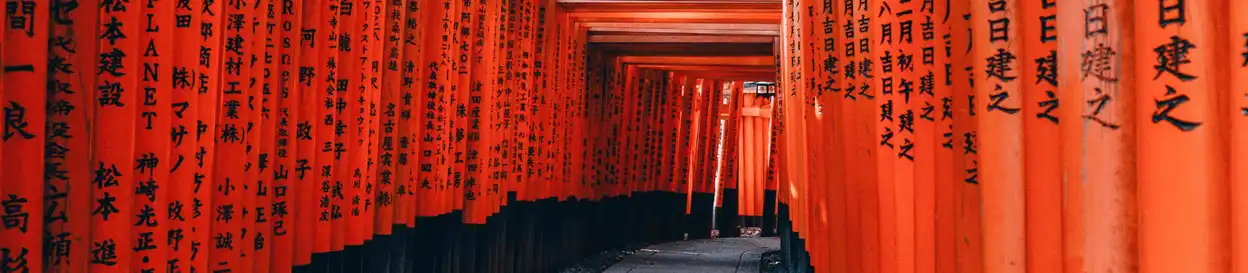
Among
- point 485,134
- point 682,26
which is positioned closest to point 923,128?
point 485,134

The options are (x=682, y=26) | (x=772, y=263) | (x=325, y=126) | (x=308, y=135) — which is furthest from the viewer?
(x=772, y=263)

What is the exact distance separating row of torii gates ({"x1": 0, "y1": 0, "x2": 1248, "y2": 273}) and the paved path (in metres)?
3.92

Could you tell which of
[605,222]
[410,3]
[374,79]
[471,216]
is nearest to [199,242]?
[374,79]

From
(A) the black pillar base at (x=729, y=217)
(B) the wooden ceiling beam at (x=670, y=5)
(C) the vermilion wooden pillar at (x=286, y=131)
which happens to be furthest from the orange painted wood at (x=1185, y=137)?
(A) the black pillar base at (x=729, y=217)

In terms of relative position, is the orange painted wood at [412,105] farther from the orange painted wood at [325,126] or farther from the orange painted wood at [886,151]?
the orange painted wood at [886,151]

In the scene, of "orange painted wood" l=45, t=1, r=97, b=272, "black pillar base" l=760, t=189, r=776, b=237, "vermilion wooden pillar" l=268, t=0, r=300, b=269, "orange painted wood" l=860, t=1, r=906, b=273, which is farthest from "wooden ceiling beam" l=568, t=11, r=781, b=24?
"orange painted wood" l=45, t=1, r=97, b=272

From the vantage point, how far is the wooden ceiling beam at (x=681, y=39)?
11461 mm

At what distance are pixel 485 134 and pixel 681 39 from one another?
441 cm

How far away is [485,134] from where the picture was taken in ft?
25.0

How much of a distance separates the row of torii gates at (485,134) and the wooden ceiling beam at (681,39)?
3.03m

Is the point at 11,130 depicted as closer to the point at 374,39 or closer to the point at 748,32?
the point at 374,39

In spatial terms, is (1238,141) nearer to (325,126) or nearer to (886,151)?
(886,151)

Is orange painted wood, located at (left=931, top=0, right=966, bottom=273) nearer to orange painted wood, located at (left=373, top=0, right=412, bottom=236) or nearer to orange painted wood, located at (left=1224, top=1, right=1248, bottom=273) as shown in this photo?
orange painted wood, located at (left=1224, top=1, right=1248, bottom=273)

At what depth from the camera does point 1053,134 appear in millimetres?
2361
